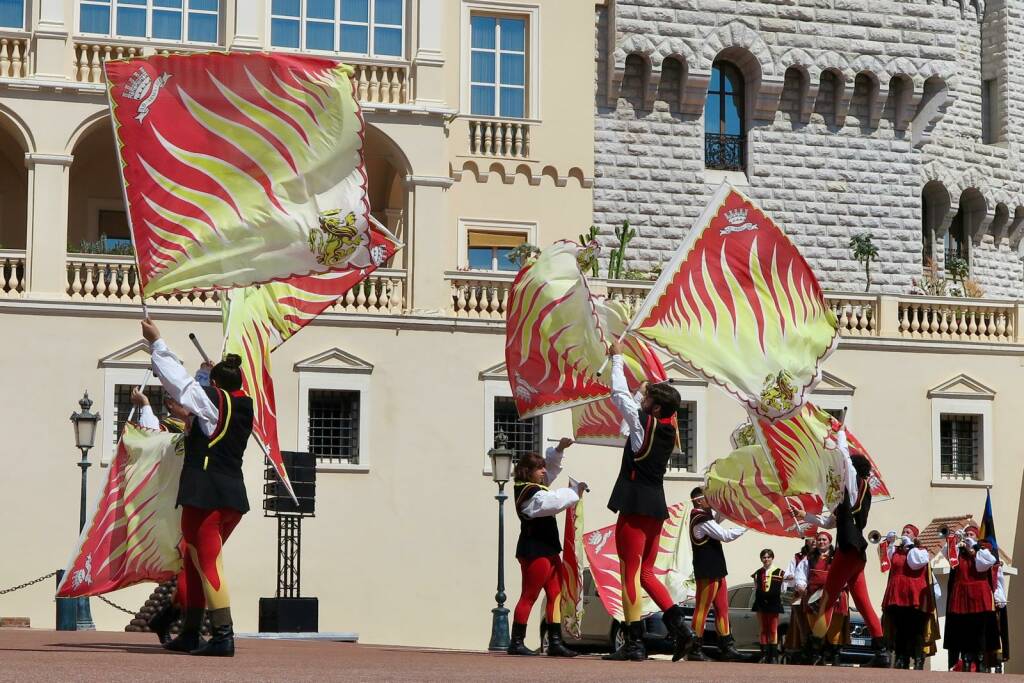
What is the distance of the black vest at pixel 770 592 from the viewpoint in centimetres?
2281

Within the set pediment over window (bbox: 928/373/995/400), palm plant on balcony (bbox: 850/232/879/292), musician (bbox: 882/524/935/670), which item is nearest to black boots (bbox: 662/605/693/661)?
musician (bbox: 882/524/935/670)

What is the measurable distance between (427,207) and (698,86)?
7775 millimetres

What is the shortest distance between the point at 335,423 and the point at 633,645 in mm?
16469

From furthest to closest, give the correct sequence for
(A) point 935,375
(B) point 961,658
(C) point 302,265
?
(A) point 935,375 < (B) point 961,658 < (C) point 302,265

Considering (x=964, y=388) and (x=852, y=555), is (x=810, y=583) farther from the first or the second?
(x=964, y=388)

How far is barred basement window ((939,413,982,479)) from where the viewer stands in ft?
106

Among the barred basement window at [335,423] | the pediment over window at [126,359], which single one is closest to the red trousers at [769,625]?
the barred basement window at [335,423]

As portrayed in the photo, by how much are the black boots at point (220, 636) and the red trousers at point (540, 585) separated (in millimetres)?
3331

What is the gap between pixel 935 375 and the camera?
32281 mm

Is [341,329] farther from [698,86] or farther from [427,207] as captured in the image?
[698,86]

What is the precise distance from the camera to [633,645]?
13812mm

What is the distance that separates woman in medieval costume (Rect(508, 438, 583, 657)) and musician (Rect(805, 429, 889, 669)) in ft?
8.82

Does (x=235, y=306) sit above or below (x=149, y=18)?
below

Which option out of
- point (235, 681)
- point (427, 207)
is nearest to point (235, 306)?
point (235, 681)
